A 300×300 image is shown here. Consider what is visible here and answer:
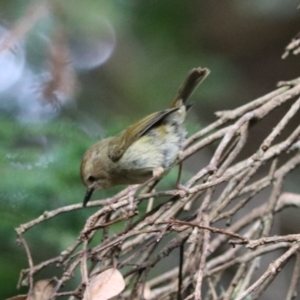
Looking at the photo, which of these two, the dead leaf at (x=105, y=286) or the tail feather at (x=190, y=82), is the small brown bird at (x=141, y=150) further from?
the dead leaf at (x=105, y=286)

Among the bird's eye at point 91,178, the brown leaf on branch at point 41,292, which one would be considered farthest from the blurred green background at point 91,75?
the brown leaf on branch at point 41,292

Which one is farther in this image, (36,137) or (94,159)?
(36,137)

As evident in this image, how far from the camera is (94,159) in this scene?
2.20 meters

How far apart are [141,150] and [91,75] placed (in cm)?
250

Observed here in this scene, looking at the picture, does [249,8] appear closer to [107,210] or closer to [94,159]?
[94,159]

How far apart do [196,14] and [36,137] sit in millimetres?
2186

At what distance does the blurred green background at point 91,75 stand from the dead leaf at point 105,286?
0.89m

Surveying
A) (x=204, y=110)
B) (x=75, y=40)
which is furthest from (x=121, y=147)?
(x=204, y=110)

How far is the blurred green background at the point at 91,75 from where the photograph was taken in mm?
2363

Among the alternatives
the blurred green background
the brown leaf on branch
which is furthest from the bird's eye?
the brown leaf on branch

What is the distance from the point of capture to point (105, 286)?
1.33 metres

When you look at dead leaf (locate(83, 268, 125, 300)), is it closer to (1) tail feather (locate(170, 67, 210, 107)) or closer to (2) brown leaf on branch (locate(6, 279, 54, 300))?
(2) brown leaf on branch (locate(6, 279, 54, 300))

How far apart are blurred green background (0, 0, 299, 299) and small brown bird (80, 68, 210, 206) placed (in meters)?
0.23

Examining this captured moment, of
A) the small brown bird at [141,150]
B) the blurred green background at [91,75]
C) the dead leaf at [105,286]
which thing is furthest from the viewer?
the blurred green background at [91,75]
